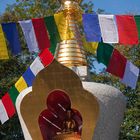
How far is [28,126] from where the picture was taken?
4977mm

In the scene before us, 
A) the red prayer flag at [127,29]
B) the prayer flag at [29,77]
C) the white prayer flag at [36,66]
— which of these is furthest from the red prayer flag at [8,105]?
the red prayer flag at [127,29]

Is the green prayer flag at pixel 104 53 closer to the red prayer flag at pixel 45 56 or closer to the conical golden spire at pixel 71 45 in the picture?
the conical golden spire at pixel 71 45

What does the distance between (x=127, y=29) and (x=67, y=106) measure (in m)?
1.58

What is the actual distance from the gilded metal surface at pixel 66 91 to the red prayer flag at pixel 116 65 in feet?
5.46

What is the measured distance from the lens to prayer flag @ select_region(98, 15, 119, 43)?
609 centimetres

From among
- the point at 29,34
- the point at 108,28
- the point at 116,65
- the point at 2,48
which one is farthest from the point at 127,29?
the point at 2,48

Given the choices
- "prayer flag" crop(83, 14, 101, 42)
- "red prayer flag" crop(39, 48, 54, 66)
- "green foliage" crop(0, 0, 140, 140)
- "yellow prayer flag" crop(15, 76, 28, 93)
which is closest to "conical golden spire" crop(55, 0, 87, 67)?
"prayer flag" crop(83, 14, 101, 42)

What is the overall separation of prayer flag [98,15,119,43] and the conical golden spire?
39cm

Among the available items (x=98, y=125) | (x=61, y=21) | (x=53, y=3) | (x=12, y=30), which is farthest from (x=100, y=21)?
(x=53, y=3)

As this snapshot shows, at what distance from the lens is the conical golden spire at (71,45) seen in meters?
5.89

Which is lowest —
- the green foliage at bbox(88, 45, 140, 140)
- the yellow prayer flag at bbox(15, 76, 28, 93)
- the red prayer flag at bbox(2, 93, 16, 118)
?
the green foliage at bbox(88, 45, 140, 140)

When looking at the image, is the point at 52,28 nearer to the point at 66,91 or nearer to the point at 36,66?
the point at 36,66

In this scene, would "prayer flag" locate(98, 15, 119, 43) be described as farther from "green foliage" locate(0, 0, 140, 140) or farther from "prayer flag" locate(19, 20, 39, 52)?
"green foliage" locate(0, 0, 140, 140)

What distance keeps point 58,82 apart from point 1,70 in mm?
8559
